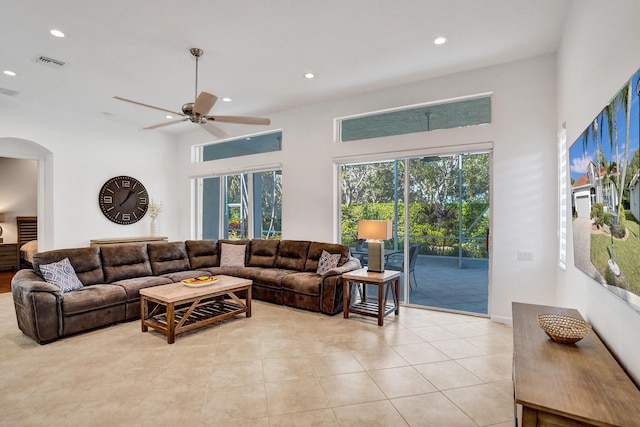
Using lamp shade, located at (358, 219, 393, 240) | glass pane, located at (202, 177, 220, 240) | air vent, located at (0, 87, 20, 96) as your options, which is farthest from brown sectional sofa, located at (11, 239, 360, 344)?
air vent, located at (0, 87, 20, 96)

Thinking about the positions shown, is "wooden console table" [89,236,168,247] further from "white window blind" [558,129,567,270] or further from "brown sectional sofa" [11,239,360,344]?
"white window blind" [558,129,567,270]

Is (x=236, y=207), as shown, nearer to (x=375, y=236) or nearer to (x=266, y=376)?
(x=375, y=236)

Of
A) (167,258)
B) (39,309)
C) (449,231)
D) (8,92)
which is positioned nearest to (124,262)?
(167,258)

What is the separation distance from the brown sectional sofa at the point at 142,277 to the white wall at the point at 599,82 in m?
2.78

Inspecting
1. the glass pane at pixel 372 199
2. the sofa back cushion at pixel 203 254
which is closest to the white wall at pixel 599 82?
the glass pane at pixel 372 199

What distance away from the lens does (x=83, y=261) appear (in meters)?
4.37

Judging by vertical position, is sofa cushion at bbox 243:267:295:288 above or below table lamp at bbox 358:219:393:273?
below

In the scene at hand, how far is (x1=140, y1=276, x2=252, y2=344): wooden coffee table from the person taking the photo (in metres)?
3.53

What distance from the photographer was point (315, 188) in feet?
18.5

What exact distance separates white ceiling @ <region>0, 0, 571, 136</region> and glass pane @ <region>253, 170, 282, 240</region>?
169 cm

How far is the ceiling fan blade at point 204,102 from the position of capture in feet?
10.6

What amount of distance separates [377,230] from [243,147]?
3629mm

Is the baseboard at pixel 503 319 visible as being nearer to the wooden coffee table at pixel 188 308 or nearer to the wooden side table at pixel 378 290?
the wooden side table at pixel 378 290

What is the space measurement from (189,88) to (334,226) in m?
3.05
